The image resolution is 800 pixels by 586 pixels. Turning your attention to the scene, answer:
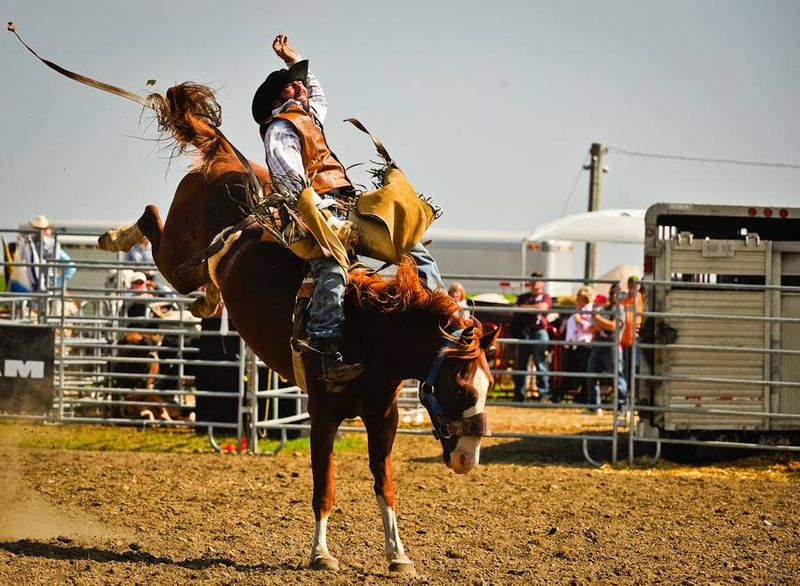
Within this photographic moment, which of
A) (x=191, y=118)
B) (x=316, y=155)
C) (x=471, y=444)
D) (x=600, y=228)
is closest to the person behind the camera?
(x=471, y=444)

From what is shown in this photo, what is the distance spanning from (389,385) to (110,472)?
4065 millimetres

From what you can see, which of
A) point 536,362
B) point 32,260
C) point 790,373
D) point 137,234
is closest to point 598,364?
point 536,362

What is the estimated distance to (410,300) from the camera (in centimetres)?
536

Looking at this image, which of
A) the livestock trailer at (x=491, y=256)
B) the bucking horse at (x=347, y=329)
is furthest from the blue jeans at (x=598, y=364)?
the livestock trailer at (x=491, y=256)

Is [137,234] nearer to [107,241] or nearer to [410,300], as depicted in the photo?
[107,241]

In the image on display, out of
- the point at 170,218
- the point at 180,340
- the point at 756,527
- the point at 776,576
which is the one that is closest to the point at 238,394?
the point at 180,340

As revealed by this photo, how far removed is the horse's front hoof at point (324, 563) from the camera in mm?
5316

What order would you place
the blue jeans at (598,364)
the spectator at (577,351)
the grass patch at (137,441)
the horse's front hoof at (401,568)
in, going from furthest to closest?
the spectator at (577,351), the blue jeans at (598,364), the grass patch at (137,441), the horse's front hoof at (401,568)

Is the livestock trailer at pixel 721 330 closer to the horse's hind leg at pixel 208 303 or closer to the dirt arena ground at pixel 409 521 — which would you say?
the dirt arena ground at pixel 409 521

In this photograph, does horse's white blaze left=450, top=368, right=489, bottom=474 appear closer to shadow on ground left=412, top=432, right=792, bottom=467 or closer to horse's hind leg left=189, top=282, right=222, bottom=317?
horse's hind leg left=189, top=282, right=222, bottom=317

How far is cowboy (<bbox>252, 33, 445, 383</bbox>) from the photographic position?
5.32 meters

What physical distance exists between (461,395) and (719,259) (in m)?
5.84

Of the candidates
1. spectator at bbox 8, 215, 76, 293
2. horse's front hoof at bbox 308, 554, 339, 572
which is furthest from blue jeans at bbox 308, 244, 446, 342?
spectator at bbox 8, 215, 76, 293

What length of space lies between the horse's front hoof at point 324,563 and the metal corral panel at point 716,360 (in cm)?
558
